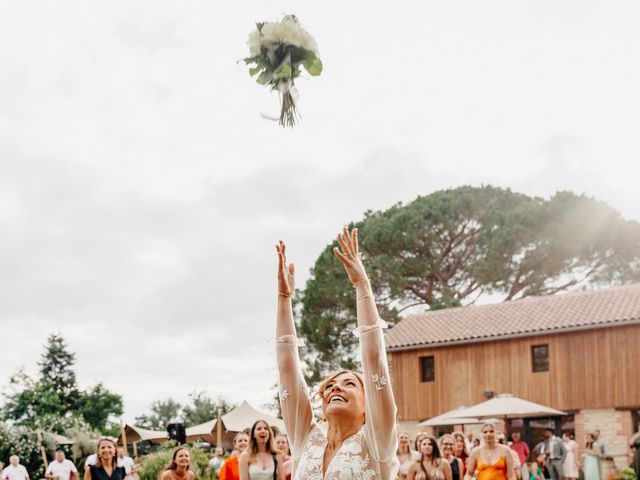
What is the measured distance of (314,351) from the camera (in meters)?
43.2

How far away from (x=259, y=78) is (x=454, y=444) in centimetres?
1060

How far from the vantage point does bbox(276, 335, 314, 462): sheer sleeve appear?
3686mm

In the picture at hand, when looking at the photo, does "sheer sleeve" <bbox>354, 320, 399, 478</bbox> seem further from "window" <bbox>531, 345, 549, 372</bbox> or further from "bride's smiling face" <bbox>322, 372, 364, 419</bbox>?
"window" <bbox>531, 345, 549, 372</bbox>

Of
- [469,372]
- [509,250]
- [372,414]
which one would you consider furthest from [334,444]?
[509,250]

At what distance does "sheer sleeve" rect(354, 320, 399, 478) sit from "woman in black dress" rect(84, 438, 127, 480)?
22.5ft

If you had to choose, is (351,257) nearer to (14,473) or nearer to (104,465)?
(104,465)

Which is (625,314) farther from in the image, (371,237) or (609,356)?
(371,237)

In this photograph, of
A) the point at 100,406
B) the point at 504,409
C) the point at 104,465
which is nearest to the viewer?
the point at 104,465

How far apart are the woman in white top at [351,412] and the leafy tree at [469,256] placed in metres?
37.8

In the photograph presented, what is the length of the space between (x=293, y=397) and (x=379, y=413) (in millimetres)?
460

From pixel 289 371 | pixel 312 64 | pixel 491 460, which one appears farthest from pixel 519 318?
pixel 289 371

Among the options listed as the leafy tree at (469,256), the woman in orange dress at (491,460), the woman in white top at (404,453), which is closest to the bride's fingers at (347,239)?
the woman in white top at (404,453)

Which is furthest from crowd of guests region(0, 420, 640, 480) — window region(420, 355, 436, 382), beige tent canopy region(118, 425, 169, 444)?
beige tent canopy region(118, 425, 169, 444)

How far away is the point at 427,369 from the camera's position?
37.1m
